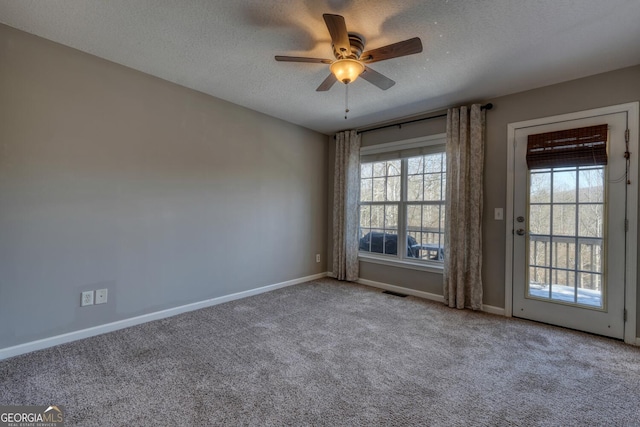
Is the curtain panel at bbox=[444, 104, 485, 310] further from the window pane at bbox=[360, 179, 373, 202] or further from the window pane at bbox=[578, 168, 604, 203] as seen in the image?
the window pane at bbox=[360, 179, 373, 202]

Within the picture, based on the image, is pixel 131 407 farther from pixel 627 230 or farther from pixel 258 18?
pixel 627 230

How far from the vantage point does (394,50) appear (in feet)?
6.53

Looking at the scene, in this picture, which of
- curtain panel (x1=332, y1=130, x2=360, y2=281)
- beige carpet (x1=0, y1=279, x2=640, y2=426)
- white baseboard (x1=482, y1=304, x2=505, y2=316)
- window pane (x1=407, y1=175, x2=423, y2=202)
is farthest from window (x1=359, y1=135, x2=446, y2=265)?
beige carpet (x1=0, y1=279, x2=640, y2=426)

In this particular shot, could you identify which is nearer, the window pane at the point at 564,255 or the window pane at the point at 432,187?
the window pane at the point at 564,255

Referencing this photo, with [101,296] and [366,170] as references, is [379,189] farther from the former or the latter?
[101,296]

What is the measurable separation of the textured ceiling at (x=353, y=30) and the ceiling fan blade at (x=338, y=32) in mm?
237

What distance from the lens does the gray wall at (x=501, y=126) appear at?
2.73 metres

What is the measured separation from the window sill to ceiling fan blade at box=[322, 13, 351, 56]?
293cm

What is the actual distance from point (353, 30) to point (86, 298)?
3.21 meters

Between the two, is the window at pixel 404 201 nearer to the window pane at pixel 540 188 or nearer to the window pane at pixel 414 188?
the window pane at pixel 414 188

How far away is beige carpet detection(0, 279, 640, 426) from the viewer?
1649 millimetres

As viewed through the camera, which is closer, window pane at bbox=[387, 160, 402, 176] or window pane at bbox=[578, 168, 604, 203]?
window pane at bbox=[578, 168, 604, 203]

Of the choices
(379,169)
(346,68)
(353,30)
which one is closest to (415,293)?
(379,169)

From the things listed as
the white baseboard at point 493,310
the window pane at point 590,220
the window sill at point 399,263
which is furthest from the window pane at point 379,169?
the window pane at point 590,220
